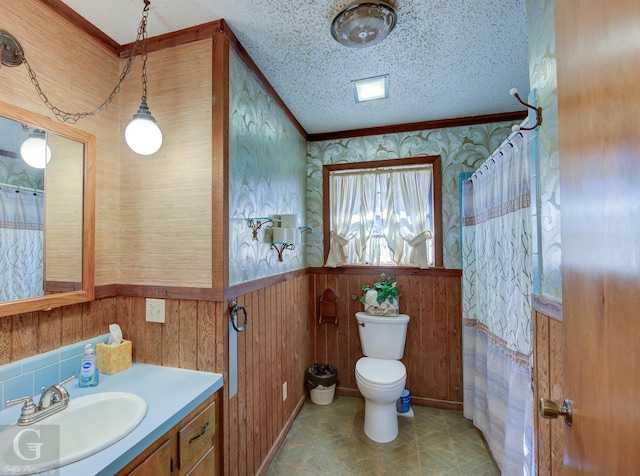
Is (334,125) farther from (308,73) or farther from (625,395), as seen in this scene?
(625,395)

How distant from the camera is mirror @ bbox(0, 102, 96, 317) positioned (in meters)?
1.09

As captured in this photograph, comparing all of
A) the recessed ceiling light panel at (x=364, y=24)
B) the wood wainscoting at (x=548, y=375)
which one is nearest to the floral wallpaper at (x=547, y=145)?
the wood wainscoting at (x=548, y=375)

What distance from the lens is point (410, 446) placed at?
79.0 inches

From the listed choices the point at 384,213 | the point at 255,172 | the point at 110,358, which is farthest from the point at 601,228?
the point at 384,213

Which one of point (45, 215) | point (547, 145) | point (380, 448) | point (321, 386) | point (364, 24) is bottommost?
point (380, 448)

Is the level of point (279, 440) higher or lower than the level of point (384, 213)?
lower

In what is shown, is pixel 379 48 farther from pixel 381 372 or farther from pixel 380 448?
pixel 380 448

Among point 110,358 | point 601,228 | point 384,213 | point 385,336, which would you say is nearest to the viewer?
point 601,228

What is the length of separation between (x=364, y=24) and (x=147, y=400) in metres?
1.89

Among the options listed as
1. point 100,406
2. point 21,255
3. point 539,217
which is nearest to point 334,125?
point 539,217

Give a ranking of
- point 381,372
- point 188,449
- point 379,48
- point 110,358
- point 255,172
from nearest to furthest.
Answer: point 188,449 < point 110,358 < point 379,48 < point 255,172 < point 381,372

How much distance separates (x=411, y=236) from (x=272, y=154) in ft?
4.61

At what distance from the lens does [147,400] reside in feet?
3.64

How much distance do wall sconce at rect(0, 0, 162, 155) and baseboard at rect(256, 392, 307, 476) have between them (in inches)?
74.8
